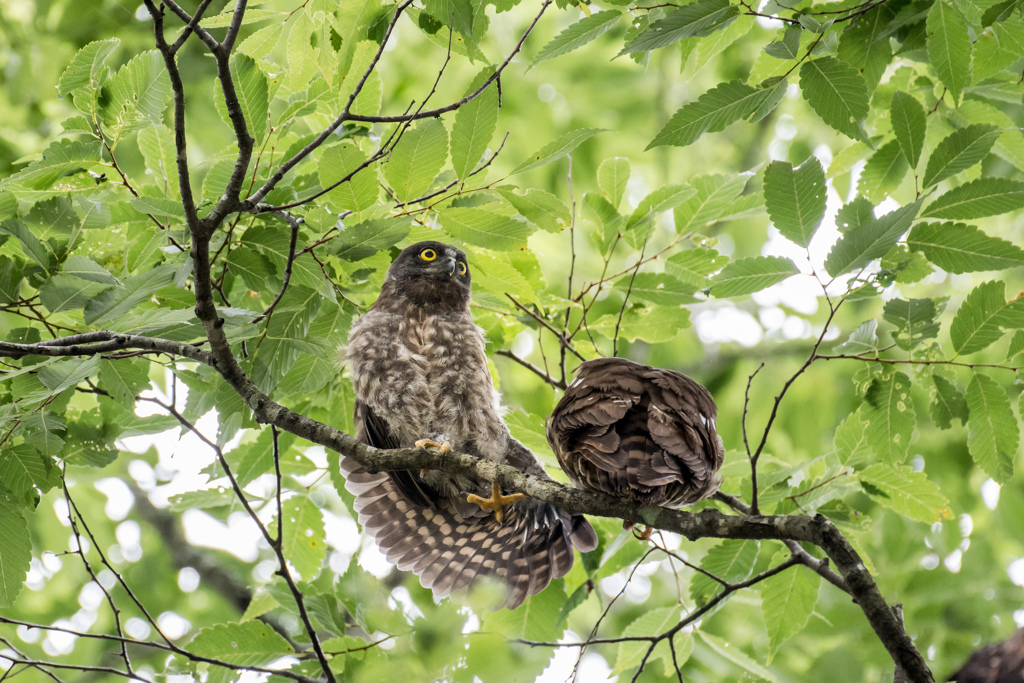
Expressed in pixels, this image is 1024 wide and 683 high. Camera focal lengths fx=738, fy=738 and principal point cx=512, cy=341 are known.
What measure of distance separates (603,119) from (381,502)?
5353 millimetres

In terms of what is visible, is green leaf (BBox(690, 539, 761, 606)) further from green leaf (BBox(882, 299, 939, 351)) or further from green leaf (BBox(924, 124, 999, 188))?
green leaf (BBox(924, 124, 999, 188))

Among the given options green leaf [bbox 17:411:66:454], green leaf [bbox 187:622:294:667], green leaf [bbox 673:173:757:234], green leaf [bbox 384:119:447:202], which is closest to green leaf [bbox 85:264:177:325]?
green leaf [bbox 17:411:66:454]

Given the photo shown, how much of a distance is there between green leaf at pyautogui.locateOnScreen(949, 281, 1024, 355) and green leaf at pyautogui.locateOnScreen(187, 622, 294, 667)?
2.65 metres

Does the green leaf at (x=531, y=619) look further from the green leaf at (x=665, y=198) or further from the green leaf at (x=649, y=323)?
the green leaf at (x=665, y=198)

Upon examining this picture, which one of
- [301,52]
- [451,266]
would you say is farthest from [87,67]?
[451,266]

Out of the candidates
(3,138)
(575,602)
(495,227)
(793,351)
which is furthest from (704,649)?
(3,138)

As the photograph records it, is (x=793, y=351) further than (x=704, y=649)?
Yes

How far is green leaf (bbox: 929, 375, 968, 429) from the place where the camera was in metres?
2.42

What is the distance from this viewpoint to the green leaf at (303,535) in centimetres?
325

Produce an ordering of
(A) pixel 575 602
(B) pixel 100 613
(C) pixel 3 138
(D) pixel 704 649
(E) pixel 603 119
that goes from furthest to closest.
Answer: (E) pixel 603 119
(B) pixel 100 613
(C) pixel 3 138
(D) pixel 704 649
(A) pixel 575 602

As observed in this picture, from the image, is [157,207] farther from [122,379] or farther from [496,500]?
[496,500]

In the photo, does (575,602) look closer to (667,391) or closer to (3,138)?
(667,391)

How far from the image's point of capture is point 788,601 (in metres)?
2.75

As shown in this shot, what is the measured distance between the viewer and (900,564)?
4.97m
